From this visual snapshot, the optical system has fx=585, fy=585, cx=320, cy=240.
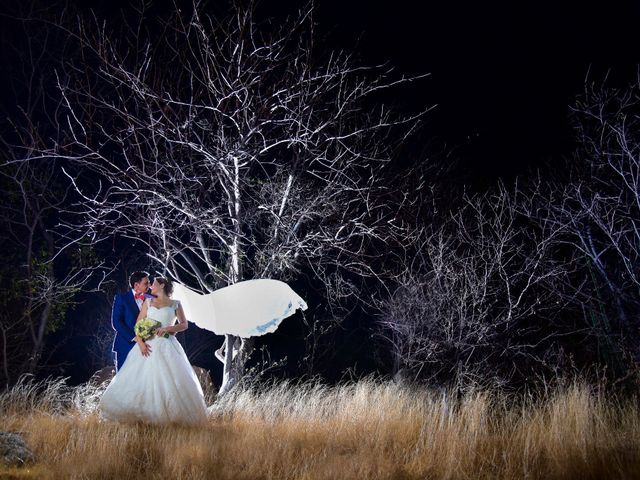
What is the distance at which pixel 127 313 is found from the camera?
629 cm

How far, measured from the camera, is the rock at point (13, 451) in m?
4.14

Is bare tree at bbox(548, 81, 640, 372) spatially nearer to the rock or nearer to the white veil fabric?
the white veil fabric

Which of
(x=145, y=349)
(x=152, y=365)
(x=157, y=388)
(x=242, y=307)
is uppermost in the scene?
(x=242, y=307)

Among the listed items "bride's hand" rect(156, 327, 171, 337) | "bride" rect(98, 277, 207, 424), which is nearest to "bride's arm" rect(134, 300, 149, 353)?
"bride" rect(98, 277, 207, 424)

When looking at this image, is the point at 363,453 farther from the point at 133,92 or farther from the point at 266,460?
the point at 133,92

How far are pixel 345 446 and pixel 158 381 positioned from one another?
1.95 meters

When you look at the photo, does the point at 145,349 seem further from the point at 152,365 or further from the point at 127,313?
the point at 127,313

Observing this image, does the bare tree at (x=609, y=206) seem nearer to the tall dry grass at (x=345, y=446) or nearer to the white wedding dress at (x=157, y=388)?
the tall dry grass at (x=345, y=446)

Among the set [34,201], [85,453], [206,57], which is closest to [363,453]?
[85,453]

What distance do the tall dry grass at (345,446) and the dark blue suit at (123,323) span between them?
2.39 ft

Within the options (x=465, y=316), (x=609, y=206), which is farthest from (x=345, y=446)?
(x=609, y=206)

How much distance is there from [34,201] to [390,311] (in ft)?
28.5

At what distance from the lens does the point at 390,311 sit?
11.9 m

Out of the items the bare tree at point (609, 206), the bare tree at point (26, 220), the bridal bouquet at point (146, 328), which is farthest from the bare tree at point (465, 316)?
the bare tree at point (26, 220)
